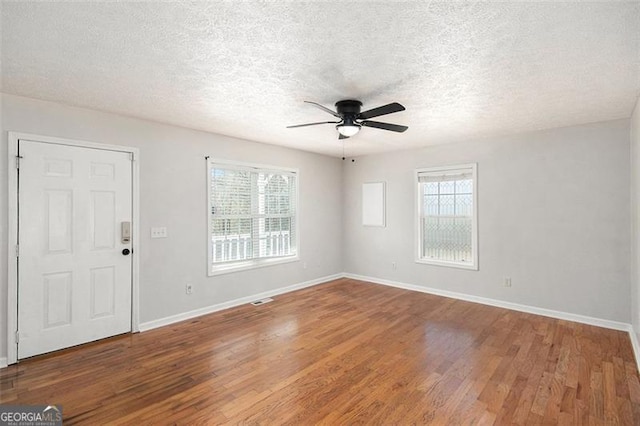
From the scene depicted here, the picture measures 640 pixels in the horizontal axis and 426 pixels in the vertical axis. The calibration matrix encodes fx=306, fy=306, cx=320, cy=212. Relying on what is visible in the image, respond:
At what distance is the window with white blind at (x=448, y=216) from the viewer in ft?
16.0

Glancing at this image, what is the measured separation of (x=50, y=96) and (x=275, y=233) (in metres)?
3.34

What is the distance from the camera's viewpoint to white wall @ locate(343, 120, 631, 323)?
375 cm

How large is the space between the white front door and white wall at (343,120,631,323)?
177 inches

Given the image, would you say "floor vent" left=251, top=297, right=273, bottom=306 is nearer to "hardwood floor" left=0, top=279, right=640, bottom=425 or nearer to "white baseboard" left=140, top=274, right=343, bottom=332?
"white baseboard" left=140, top=274, right=343, bottom=332

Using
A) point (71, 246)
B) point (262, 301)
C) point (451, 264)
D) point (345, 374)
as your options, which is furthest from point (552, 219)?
point (71, 246)

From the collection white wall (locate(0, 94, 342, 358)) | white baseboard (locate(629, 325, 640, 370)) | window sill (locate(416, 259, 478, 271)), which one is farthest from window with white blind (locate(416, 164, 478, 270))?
white wall (locate(0, 94, 342, 358))

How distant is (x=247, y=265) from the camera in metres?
4.83

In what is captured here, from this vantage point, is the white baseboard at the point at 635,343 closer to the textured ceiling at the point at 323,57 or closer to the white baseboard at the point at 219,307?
the textured ceiling at the point at 323,57

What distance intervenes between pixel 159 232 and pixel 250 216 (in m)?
1.39

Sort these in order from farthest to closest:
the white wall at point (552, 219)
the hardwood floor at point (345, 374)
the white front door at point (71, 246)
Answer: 1. the white wall at point (552, 219)
2. the white front door at point (71, 246)
3. the hardwood floor at point (345, 374)

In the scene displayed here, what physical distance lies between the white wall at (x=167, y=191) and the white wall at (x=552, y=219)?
10.1 feet

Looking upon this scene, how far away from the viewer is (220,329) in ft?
12.2

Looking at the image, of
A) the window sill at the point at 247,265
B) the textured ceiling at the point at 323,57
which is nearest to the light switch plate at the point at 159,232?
the window sill at the point at 247,265

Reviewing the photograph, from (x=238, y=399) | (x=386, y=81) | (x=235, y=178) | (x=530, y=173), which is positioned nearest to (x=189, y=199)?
(x=235, y=178)
